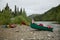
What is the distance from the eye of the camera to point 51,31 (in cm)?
176

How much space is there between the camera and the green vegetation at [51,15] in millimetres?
1821

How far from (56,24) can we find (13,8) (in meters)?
0.60

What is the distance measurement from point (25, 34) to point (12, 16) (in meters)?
0.30

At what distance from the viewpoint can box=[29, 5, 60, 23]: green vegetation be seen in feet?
5.98

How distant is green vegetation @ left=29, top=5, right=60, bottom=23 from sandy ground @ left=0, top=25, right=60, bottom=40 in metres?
0.16

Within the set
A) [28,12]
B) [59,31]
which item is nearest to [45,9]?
[28,12]

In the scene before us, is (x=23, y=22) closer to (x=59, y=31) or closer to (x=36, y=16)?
(x=36, y=16)

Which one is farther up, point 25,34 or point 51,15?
point 51,15

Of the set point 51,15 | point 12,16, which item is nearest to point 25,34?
point 12,16

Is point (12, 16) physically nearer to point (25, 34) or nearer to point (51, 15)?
point (25, 34)

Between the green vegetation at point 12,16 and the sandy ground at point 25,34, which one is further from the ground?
the green vegetation at point 12,16

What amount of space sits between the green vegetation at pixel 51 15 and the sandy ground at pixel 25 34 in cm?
16

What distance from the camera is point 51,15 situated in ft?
6.04

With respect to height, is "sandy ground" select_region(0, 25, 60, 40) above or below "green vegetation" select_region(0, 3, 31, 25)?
below
